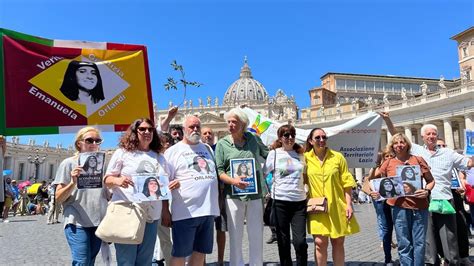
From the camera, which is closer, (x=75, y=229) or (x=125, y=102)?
(x=75, y=229)

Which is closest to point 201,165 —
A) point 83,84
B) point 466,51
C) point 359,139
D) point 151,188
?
point 151,188

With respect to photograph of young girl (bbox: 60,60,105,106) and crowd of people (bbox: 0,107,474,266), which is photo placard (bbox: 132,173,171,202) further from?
photograph of young girl (bbox: 60,60,105,106)

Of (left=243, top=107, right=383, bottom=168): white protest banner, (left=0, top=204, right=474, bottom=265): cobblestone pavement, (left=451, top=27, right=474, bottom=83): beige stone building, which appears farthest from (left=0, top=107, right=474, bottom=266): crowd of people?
(left=451, top=27, right=474, bottom=83): beige stone building

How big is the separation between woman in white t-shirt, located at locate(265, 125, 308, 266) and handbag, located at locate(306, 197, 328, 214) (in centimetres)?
21

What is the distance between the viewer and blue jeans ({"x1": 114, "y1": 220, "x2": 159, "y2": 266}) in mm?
3434

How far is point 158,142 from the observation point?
3.94 m

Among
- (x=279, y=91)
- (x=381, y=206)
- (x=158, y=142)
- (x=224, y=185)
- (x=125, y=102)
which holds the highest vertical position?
(x=279, y=91)

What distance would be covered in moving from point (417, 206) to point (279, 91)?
307 ft

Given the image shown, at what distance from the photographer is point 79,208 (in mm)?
3703

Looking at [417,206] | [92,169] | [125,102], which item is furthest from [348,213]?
[125,102]

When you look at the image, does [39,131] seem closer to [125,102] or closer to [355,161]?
[125,102]

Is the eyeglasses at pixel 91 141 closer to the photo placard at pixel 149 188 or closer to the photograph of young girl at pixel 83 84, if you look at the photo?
the photo placard at pixel 149 188

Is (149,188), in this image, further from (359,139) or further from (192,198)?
(359,139)

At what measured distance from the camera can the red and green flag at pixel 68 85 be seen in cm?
504
